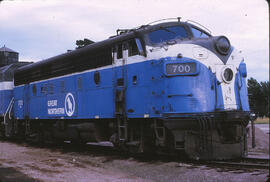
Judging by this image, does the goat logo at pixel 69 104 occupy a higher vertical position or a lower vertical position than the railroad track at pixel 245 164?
higher

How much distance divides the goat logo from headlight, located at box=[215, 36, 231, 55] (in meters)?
5.98

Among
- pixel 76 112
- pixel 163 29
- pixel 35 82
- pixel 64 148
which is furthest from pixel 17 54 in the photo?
pixel 163 29

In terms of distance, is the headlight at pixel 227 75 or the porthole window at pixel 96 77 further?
the porthole window at pixel 96 77

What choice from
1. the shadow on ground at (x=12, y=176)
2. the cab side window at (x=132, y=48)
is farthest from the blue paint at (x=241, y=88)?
the shadow on ground at (x=12, y=176)

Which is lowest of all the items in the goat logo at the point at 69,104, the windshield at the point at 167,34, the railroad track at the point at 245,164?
the railroad track at the point at 245,164

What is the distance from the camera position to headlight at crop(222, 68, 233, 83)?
8852 mm

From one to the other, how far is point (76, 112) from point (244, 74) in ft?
20.2

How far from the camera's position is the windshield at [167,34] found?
9.48 metres

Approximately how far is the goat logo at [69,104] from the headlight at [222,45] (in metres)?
5.98

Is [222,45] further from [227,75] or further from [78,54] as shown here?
[78,54]

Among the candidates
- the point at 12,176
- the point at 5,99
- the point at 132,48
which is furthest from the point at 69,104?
the point at 5,99

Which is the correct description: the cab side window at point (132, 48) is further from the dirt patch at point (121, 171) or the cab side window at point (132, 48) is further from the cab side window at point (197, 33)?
the dirt patch at point (121, 171)

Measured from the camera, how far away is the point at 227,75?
29.3 ft

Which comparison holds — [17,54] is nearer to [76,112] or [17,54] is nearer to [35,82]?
[35,82]
